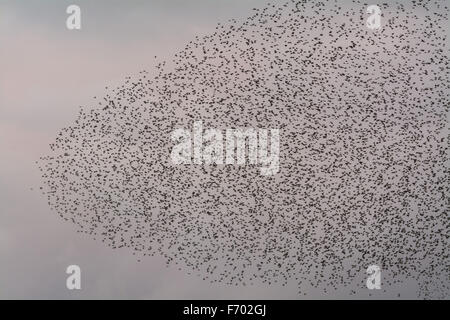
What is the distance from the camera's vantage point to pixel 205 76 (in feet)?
36.5

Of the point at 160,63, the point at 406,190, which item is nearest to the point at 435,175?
the point at 406,190

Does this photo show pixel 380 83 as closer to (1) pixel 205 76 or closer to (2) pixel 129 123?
(1) pixel 205 76

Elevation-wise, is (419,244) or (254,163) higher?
(254,163)

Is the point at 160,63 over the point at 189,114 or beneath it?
over

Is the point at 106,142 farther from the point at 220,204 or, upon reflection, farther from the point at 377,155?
the point at 377,155

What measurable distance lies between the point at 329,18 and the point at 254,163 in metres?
2.53

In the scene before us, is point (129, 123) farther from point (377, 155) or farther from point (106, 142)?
point (377, 155)

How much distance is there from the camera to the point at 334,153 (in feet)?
36.7

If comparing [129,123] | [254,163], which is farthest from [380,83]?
[129,123]

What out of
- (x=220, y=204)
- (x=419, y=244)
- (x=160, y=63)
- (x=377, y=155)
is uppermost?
(x=160, y=63)

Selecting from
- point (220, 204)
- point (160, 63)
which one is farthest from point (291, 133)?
point (160, 63)

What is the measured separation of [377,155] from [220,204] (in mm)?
2543

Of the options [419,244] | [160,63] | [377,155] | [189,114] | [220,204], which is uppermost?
[160,63]

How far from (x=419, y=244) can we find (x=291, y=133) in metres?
2.60
